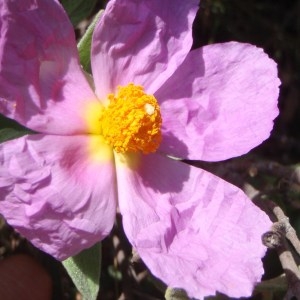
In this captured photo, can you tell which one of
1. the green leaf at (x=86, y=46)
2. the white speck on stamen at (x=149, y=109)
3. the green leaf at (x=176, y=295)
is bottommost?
the green leaf at (x=176, y=295)

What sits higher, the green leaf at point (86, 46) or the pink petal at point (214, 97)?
the green leaf at point (86, 46)

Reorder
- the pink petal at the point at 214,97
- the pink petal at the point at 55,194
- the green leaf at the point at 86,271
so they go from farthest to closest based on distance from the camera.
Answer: the pink petal at the point at 214,97
the green leaf at the point at 86,271
the pink petal at the point at 55,194

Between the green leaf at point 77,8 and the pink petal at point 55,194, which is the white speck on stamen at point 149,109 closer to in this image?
the pink petal at point 55,194

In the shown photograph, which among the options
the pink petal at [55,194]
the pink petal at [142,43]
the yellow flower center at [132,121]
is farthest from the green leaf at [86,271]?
the pink petal at [142,43]

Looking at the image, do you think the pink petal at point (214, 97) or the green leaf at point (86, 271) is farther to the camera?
the pink petal at point (214, 97)

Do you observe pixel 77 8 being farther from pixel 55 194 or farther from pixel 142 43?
pixel 55 194

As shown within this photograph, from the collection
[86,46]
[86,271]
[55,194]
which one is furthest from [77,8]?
[86,271]

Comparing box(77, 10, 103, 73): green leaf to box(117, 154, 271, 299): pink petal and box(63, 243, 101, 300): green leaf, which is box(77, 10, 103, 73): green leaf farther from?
box(63, 243, 101, 300): green leaf
